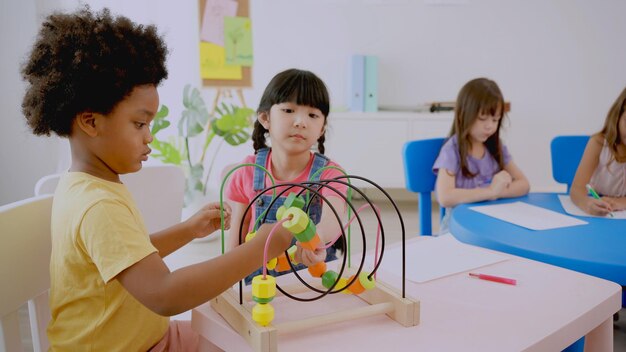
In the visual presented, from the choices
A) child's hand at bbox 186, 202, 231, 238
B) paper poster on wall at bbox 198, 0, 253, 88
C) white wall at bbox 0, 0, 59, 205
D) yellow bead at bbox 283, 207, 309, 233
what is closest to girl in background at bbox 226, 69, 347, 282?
child's hand at bbox 186, 202, 231, 238

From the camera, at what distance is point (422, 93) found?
13.7 ft

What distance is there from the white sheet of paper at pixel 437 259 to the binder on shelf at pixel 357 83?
280 centimetres

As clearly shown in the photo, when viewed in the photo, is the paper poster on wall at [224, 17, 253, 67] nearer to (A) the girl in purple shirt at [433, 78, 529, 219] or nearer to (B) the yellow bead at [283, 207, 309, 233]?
(A) the girl in purple shirt at [433, 78, 529, 219]

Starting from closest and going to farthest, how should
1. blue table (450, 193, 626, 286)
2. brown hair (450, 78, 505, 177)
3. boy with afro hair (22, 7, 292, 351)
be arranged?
boy with afro hair (22, 7, 292, 351), blue table (450, 193, 626, 286), brown hair (450, 78, 505, 177)

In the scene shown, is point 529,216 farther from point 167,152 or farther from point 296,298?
point 167,152

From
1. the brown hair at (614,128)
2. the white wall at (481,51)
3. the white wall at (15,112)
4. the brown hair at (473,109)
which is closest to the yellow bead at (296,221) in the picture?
the brown hair at (473,109)

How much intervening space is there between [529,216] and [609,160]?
695mm

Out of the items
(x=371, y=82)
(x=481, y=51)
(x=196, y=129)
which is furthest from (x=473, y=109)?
(x=481, y=51)

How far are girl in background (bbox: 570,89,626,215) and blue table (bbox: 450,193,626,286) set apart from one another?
52cm

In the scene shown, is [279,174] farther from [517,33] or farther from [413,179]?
[517,33]

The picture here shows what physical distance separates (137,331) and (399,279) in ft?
1.66

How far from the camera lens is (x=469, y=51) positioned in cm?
409

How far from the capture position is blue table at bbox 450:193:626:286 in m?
1.05

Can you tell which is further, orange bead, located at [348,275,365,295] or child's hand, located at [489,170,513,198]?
child's hand, located at [489,170,513,198]
